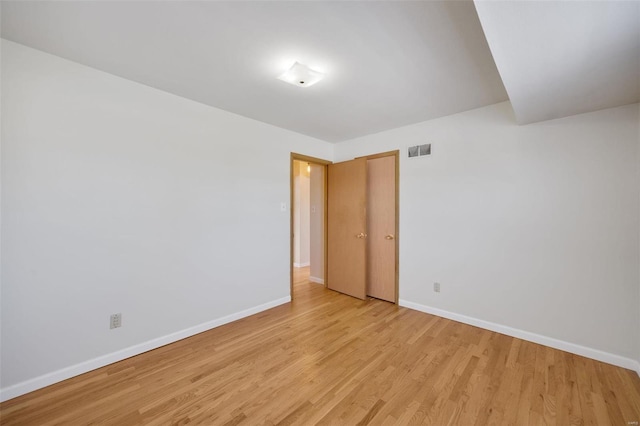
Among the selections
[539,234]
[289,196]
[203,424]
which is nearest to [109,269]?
[203,424]

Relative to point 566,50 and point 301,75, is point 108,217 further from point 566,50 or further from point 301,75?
point 566,50

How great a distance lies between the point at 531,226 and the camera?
2408 mm

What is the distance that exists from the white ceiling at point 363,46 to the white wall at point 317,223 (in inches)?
81.6

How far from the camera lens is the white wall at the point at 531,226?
203 cm

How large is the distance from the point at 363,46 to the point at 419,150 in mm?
1811

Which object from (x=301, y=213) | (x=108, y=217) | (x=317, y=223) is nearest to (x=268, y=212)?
(x=317, y=223)

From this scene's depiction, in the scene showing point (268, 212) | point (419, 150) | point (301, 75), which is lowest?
point (268, 212)

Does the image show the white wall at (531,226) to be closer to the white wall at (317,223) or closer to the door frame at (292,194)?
the door frame at (292,194)

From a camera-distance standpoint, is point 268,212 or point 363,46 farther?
point 268,212

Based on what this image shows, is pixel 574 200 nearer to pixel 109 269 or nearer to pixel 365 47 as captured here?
pixel 365 47

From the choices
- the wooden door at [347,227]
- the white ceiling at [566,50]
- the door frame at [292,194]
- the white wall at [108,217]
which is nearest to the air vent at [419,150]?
the wooden door at [347,227]

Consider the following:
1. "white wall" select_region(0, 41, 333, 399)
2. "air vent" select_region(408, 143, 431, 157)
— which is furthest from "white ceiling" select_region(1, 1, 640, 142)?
"air vent" select_region(408, 143, 431, 157)

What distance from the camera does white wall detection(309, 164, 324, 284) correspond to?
4371mm

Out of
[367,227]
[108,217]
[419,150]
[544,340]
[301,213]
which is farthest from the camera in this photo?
[301,213]
